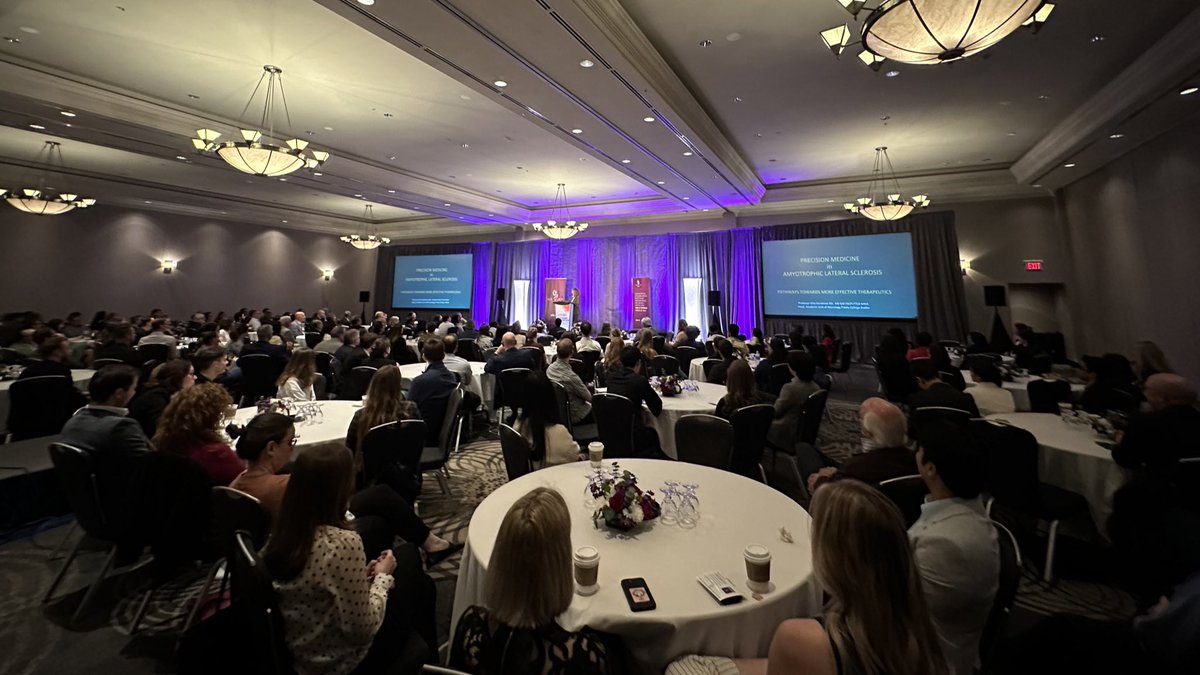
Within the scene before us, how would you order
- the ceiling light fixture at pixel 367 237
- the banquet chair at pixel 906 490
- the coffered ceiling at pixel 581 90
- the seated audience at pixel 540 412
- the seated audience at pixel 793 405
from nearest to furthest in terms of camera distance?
1. the banquet chair at pixel 906 490
2. the seated audience at pixel 540 412
3. the seated audience at pixel 793 405
4. the coffered ceiling at pixel 581 90
5. the ceiling light fixture at pixel 367 237

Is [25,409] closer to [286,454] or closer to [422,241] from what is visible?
[286,454]

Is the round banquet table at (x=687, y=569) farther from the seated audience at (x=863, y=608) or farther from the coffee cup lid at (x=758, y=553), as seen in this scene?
the seated audience at (x=863, y=608)

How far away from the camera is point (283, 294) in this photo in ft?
50.8

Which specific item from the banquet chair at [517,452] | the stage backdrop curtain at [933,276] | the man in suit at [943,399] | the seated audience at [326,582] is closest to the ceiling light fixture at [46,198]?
the banquet chair at [517,452]

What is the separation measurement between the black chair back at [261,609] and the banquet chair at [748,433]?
290cm

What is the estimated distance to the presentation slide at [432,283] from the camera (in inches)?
644

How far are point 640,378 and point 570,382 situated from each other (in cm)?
90

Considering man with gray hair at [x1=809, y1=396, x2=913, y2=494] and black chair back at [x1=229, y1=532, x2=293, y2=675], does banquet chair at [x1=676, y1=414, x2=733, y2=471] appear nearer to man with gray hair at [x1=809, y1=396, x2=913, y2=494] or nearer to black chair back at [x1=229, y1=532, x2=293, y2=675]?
man with gray hair at [x1=809, y1=396, x2=913, y2=494]

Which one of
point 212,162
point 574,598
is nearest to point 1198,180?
point 574,598

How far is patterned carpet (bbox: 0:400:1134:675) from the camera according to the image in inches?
87.1

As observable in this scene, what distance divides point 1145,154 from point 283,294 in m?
21.1

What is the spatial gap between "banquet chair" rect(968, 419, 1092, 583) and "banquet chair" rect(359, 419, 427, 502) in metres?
3.67

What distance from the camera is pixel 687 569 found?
1.63m

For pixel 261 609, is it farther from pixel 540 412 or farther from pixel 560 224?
pixel 560 224
